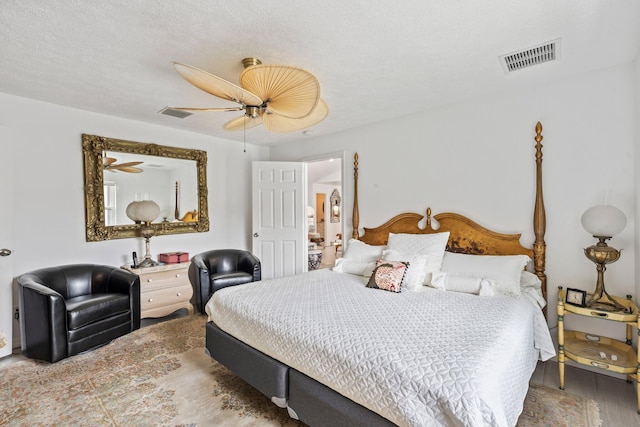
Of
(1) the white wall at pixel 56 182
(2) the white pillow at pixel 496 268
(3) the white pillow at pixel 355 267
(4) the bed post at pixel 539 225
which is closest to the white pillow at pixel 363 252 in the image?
(3) the white pillow at pixel 355 267

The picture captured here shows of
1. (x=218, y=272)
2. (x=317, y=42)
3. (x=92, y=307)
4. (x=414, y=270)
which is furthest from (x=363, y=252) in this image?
(x=92, y=307)

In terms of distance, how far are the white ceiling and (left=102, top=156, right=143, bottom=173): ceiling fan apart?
819 mm

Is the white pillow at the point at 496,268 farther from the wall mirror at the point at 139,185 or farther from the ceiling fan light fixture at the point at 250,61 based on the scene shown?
the wall mirror at the point at 139,185

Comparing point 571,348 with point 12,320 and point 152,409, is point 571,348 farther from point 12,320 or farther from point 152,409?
point 12,320

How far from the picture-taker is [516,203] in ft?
9.51

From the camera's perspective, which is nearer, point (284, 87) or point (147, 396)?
point (284, 87)

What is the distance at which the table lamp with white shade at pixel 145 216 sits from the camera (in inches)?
150

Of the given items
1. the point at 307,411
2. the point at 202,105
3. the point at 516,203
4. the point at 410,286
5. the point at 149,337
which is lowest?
the point at 149,337

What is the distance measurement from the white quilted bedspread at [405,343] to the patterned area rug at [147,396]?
1.18 feet

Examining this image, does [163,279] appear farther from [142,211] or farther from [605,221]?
[605,221]

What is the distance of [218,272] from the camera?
4090mm

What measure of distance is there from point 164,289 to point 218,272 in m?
0.65

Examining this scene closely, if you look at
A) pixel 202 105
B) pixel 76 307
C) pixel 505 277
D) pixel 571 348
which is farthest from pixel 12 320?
pixel 571 348

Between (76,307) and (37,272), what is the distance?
697 mm
